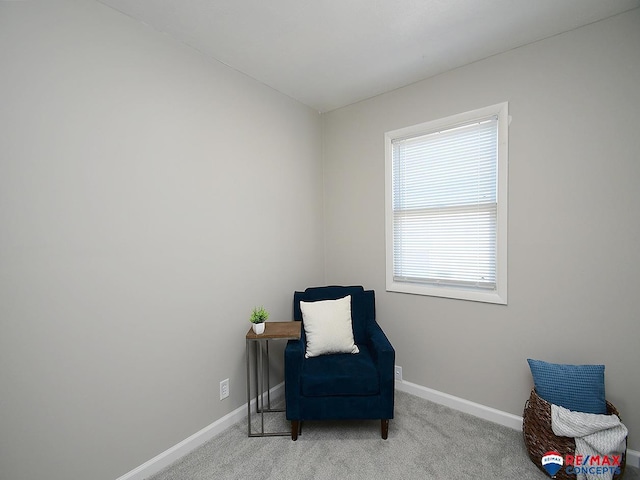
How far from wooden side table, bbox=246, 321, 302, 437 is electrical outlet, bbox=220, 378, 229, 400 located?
185mm

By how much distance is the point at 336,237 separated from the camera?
299cm

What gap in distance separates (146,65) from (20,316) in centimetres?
147

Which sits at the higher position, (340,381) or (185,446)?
(340,381)

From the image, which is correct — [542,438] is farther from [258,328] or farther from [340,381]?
[258,328]

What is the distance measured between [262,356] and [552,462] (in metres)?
1.95

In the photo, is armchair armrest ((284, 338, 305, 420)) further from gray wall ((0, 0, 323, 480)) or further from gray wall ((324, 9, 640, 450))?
gray wall ((324, 9, 640, 450))

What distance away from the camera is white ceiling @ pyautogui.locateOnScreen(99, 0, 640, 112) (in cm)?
161

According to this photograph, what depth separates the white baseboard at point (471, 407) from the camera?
1.72 meters

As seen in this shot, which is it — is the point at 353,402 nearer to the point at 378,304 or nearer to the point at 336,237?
the point at 378,304

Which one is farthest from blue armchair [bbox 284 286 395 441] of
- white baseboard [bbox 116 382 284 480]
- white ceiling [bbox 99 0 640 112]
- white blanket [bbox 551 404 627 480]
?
white ceiling [bbox 99 0 640 112]

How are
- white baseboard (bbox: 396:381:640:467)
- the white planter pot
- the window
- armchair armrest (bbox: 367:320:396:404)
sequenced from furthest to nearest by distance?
the window < the white planter pot < armchair armrest (bbox: 367:320:396:404) < white baseboard (bbox: 396:381:640:467)

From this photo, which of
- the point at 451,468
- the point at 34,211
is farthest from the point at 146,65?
the point at 451,468

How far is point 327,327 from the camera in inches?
87.6

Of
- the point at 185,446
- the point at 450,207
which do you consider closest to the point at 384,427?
the point at 185,446
